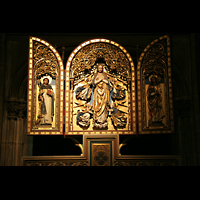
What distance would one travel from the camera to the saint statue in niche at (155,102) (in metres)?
7.47

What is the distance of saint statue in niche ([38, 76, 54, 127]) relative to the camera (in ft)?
24.7

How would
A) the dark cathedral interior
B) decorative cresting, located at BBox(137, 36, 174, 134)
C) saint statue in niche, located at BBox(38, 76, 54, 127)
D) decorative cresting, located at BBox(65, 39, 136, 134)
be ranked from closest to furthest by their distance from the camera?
decorative cresting, located at BBox(137, 36, 174, 134) → saint statue in niche, located at BBox(38, 76, 54, 127) → decorative cresting, located at BBox(65, 39, 136, 134) → the dark cathedral interior

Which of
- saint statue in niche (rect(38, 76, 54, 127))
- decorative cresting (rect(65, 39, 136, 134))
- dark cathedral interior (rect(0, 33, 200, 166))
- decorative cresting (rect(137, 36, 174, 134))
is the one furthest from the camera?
dark cathedral interior (rect(0, 33, 200, 166))

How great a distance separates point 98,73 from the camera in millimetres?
7977

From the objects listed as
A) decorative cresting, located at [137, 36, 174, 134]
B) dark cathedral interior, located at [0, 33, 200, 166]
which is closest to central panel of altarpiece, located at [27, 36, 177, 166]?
decorative cresting, located at [137, 36, 174, 134]

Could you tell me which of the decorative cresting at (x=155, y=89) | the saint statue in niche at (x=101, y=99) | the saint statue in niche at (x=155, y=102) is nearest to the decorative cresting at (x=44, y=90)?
the saint statue in niche at (x=101, y=99)

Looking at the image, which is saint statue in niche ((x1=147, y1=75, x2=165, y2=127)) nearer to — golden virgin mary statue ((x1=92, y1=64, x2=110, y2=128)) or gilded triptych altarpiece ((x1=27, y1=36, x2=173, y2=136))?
gilded triptych altarpiece ((x1=27, y1=36, x2=173, y2=136))

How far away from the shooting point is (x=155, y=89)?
302 inches

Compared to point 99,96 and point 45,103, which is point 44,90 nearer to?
point 45,103

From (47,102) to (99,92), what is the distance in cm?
121

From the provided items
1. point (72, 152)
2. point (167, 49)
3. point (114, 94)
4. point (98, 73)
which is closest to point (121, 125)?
point (114, 94)

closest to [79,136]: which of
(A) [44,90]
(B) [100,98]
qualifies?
(B) [100,98]

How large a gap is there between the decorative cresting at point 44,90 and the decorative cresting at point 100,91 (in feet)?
0.69

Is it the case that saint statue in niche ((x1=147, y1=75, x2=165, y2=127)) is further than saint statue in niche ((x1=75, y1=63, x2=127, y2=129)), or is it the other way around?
saint statue in niche ((x1=75, y1=63, x2=127, y2=129))
